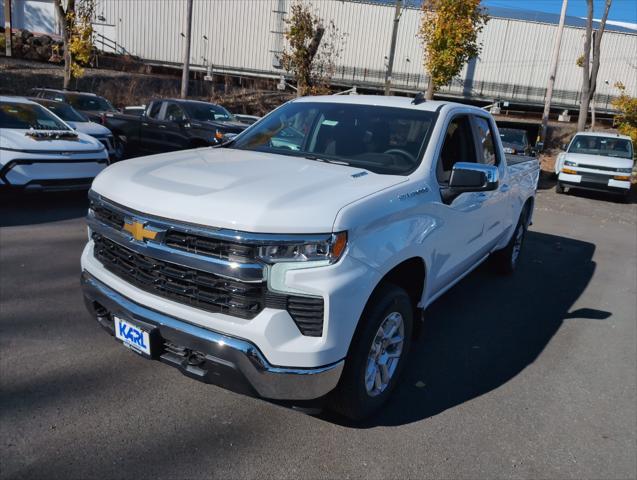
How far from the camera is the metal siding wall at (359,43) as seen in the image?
111ft

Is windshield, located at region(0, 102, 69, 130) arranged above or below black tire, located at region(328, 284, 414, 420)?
above

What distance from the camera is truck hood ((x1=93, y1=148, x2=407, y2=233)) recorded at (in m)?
2.57

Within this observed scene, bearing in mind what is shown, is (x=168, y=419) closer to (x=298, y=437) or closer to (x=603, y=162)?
(x=298, y=437)

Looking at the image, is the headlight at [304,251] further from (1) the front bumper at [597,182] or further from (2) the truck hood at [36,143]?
(1) the front bumper at [597,182]

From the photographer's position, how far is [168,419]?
3.15 meters

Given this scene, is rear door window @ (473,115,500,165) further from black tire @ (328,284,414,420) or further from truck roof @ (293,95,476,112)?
black tire @ (328,284,414,420)

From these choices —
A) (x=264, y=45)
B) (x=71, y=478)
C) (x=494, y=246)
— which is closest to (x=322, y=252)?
(x=71, y=478)

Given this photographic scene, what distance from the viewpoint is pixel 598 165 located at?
14672mm

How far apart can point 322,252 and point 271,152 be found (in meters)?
1.58

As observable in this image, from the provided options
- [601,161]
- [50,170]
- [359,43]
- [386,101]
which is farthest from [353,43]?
[386,101]

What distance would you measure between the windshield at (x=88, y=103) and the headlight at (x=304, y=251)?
1259 centimetres

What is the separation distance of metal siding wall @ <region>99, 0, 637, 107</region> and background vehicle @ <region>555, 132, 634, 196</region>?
20164 millimetres

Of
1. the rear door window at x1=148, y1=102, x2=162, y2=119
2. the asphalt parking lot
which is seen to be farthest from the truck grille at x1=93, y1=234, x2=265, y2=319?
the rear door window at x1=148, y1=102, x2=162, y2=119

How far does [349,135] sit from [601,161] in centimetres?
1314
